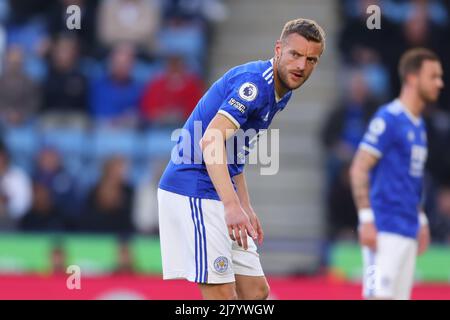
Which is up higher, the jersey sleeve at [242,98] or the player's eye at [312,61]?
the player's eye at [312,61]

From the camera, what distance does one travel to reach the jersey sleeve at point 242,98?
5.44 meters

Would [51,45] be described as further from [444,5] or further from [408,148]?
[408,148]

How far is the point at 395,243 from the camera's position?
309 inches

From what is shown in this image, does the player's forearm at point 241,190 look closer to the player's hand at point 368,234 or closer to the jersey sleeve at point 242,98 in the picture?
the jersey sleeve at point 242,98

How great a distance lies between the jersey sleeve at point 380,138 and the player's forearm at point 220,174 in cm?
277

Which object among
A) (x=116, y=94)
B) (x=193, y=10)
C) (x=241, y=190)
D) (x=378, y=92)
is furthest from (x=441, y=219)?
(x=241, y=190)

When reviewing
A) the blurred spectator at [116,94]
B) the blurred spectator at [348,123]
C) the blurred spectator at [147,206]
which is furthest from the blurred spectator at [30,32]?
the blurred spectator at [348,123]

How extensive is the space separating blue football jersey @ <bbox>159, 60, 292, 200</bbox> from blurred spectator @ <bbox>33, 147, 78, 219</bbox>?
527 cm

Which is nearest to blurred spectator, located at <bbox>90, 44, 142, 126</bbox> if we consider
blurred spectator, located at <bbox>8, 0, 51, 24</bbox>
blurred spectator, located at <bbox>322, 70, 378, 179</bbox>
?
blurred spectator, located at <bbox>8, 0, 51, 24</bbox>

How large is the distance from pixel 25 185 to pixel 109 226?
42.6 inches

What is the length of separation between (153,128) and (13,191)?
1621mm

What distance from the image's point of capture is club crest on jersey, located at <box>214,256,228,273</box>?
5.63 metres

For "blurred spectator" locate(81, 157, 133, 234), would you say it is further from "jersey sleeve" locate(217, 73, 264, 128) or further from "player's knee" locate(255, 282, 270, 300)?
"jersey sleeve" locate(217, 73, 264, 128)
